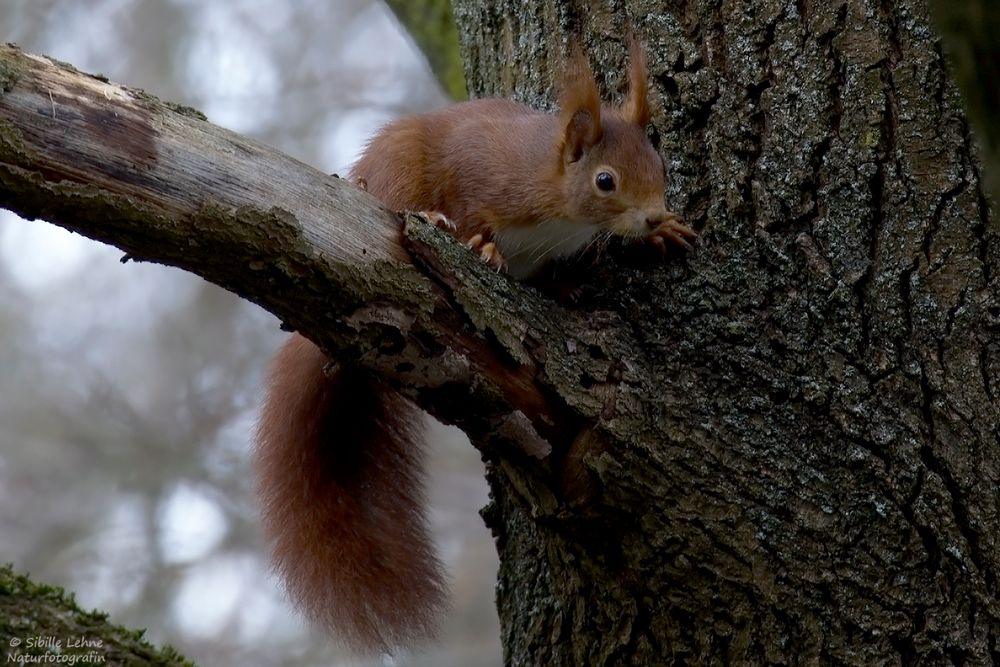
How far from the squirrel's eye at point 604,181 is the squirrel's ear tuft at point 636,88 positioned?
0.47 ft

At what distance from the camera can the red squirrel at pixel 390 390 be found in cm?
229

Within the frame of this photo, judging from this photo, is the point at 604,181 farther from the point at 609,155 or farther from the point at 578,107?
the point at 578,107

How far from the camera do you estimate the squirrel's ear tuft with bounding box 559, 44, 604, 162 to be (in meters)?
2.53

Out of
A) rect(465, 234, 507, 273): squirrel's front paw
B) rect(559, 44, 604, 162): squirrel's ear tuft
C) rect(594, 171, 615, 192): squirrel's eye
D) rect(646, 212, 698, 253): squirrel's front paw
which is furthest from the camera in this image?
rect(594, 171, 615, 192): squirrel's eye

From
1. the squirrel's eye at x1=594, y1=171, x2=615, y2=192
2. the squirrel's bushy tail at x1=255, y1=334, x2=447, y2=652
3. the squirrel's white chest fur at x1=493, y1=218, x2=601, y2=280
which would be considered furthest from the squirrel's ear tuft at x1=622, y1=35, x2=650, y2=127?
the squirrel's bushy tail at x1=255, y1=334, x2=447, y2=652

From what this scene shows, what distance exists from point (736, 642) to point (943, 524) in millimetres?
409

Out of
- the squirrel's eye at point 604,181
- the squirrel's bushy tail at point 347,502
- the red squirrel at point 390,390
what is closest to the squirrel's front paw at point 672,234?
the red squirrel at point 390,390

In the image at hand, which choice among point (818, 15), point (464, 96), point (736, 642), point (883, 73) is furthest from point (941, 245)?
point (464, 96)

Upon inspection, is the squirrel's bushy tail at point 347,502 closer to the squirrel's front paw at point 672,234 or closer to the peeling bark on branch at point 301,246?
the peeling bark on branch at point 301,246

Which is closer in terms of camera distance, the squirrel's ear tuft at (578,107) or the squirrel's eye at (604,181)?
the squirrel's ear tuft at (578,107)

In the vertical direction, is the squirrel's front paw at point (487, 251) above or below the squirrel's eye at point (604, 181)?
below

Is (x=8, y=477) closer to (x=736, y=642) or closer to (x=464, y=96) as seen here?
(x=464, y=96)

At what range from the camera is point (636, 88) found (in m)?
2.43

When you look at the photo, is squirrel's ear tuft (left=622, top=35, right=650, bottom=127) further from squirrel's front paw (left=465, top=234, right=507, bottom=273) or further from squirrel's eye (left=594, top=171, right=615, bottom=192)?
squirrel's front paw (left=465, top=234, right=507, bottom=273)
